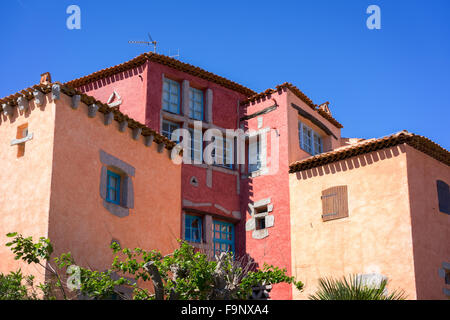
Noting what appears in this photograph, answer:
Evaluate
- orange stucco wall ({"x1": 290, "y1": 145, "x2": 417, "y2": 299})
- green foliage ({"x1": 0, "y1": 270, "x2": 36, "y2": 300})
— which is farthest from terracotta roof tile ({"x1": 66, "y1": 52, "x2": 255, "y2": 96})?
green foliage ({"x1": 0, "y1": 270, "x2": 36, "y2": 300})

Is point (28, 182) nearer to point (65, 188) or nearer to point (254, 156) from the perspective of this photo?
point (65, 188)

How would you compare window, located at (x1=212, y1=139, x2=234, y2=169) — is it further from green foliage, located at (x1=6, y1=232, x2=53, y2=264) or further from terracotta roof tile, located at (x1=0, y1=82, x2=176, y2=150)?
green foliage, located at (x1=6, y1=232, x2=53, y2=264)

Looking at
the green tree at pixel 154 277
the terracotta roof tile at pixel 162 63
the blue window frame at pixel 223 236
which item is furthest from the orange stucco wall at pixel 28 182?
the blue window frame at pixel 223 236

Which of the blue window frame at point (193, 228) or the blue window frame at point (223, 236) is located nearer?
the blue window frame at point (193, 228)

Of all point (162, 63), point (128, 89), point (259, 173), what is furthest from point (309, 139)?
point (128, 89)

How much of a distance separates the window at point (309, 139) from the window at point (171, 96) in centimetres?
463

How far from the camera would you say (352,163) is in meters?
19.6

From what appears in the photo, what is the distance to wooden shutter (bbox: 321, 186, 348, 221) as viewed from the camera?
1934 cm

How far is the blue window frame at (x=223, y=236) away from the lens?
21.4 meters

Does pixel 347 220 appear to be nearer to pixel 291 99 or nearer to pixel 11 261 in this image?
pixel 291 99

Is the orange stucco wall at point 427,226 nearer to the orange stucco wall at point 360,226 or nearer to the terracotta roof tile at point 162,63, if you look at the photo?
the orange stucco wall at point 360,226

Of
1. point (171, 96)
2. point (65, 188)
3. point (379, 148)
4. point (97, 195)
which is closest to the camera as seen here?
point (65, 188)

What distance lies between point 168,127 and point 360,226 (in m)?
7.44
